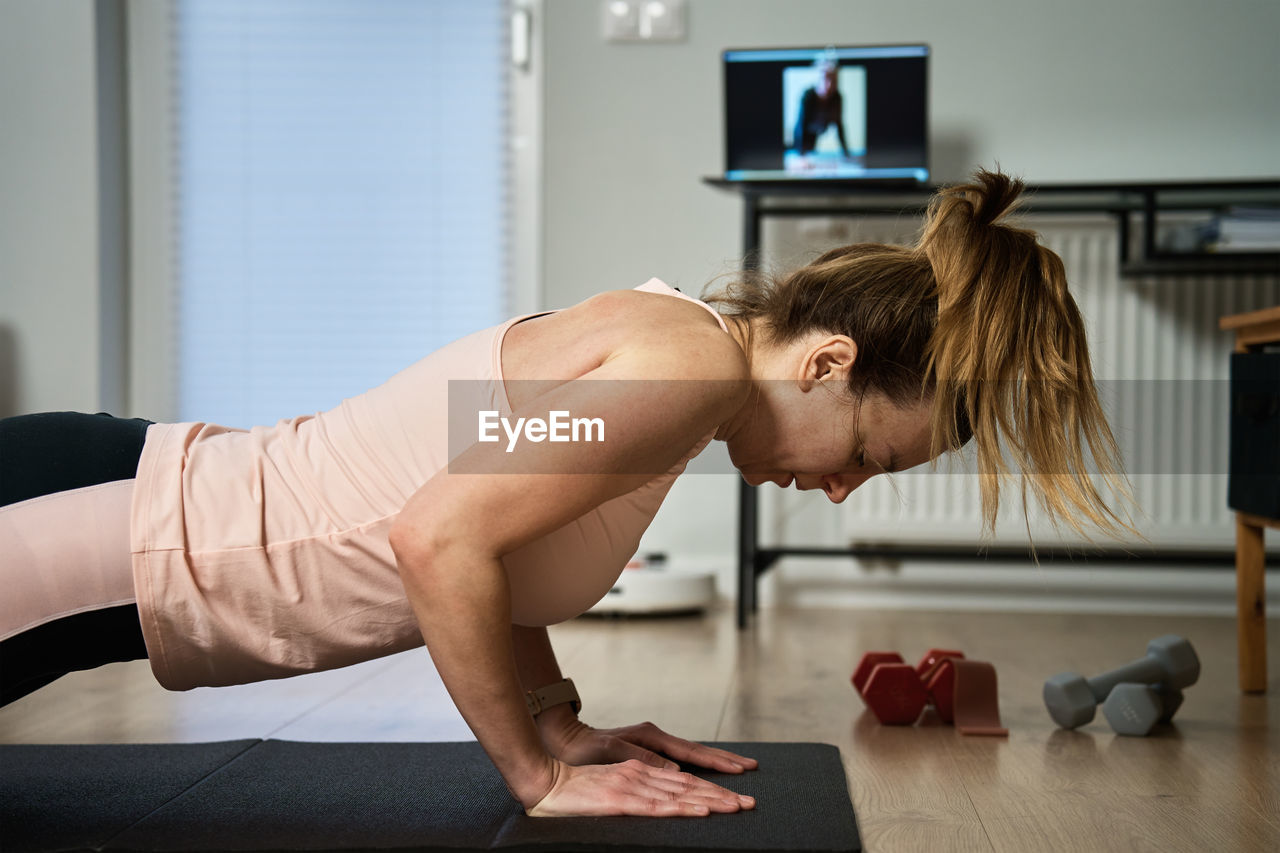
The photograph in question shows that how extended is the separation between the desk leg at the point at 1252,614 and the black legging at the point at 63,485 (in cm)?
158

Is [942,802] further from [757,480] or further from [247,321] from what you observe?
[247,321]

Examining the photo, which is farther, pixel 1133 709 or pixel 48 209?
pixel 48 209

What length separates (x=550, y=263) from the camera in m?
2.85

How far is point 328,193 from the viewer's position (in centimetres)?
304

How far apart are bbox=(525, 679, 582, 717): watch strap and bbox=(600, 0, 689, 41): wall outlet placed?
204 cm

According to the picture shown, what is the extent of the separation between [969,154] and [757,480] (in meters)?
1.91

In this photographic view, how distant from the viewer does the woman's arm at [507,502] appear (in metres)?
0.83

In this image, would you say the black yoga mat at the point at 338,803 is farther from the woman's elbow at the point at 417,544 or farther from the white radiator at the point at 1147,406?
the white radiator at the point at 1147,406

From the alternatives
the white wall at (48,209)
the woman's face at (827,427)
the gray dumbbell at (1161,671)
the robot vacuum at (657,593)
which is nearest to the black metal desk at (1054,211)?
the robot vacuum at (657,593)

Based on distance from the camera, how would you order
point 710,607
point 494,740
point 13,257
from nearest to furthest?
point 494,740 < point 710,607 < point 13,257

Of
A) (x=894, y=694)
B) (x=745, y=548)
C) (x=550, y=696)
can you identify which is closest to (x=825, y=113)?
(x=745, y=548)

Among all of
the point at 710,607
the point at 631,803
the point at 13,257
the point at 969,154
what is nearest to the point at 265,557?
the point at 631,803

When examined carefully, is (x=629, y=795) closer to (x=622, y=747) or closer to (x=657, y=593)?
(x=622, y=747)

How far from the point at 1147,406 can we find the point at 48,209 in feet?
9.22
